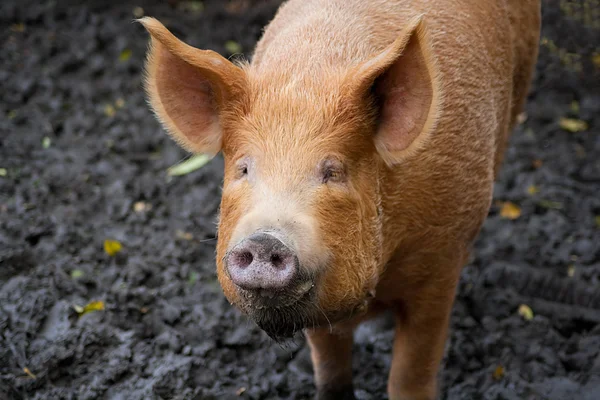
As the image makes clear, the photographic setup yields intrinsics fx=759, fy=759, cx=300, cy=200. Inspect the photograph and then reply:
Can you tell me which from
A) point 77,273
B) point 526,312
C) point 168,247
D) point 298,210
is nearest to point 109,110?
point 168,247

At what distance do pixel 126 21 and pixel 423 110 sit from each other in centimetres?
537

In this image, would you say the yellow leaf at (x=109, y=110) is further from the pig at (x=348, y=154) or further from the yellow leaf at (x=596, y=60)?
the yellow leaf at (x=596, y=60)

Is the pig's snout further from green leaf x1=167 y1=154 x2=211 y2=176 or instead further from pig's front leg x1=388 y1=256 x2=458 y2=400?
green leaf x1=167 y1=154 x2=211 y2=176

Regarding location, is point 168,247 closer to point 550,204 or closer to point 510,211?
point 510,211

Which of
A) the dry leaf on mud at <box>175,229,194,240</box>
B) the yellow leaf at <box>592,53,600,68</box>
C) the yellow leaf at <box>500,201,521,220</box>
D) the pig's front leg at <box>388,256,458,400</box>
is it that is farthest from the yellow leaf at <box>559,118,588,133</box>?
the dry leaf on mud at <box>175,229,194,240</box>

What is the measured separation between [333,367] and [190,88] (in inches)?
74.6

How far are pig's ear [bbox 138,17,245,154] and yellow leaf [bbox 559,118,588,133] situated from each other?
4.39m

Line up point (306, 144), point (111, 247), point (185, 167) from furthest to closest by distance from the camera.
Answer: point (185, 167)
point (111, 247)
point (306, 144)

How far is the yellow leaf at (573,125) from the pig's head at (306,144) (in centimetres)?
407

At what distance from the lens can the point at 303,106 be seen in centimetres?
316

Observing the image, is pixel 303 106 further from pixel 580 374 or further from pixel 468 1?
pixel 580 374

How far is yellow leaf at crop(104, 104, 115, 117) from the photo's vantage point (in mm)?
6859

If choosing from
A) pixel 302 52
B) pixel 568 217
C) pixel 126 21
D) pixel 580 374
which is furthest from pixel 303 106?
pixel 126 21

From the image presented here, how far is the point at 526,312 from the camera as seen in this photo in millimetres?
5145
